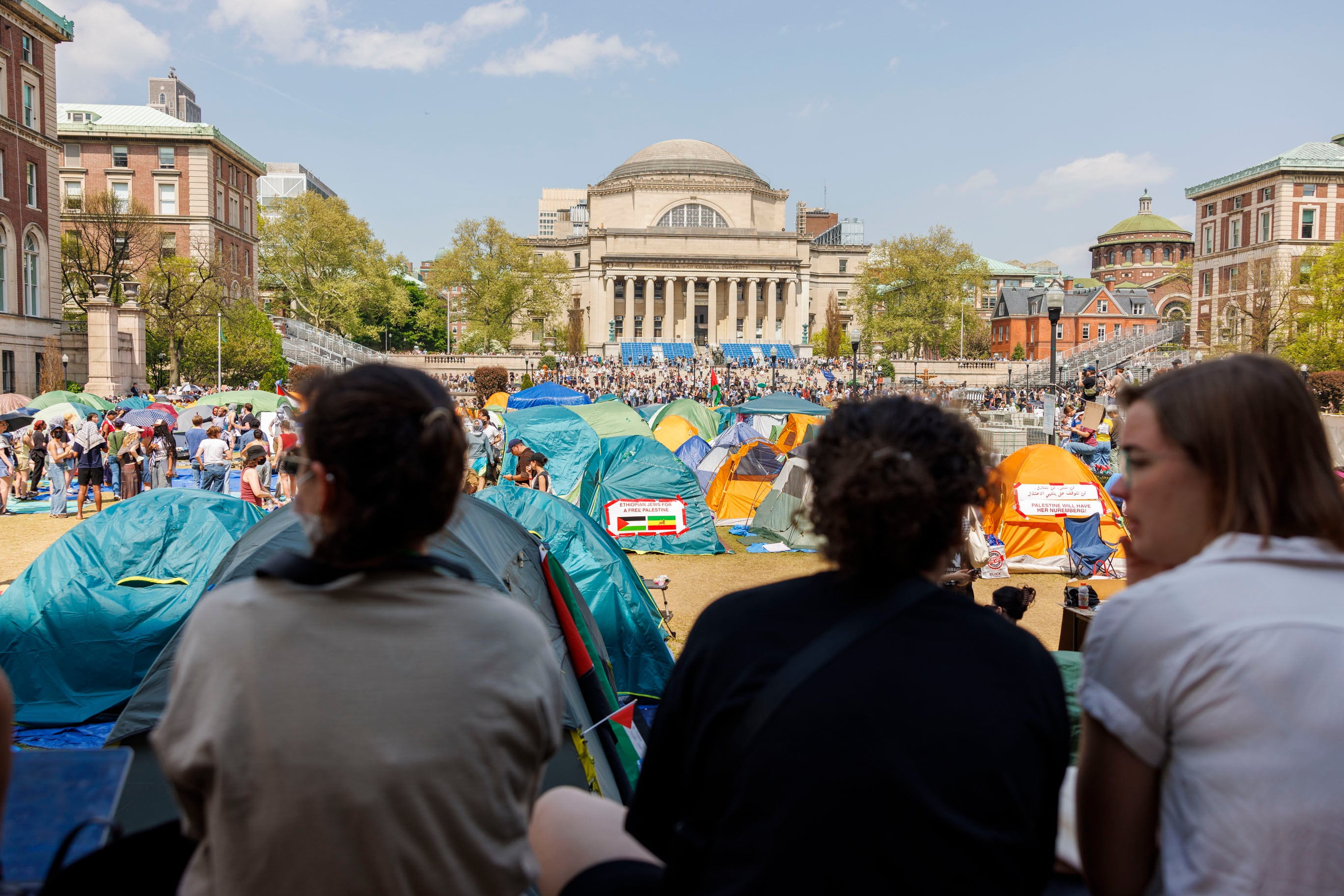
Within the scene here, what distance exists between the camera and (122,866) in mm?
1734

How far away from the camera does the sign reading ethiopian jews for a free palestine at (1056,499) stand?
12.1m

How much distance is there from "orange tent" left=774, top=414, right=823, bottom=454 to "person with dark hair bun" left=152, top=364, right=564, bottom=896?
52.8 ft

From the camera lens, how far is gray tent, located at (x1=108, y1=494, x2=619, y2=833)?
4453mm

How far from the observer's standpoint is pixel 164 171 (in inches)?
2095

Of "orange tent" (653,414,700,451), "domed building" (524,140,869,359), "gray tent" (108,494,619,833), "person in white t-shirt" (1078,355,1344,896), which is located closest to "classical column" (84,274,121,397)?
"orange tent" (653,414,700,451)

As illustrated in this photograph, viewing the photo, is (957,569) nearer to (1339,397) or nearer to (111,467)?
(111,467)

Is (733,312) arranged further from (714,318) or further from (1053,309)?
(1053,309)

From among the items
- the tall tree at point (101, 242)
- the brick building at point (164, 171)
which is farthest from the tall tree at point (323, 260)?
the tall tree at point (101, 242)

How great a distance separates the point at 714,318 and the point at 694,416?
65087 mm

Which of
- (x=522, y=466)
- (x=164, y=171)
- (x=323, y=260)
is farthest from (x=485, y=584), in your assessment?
(x=323, y=260)

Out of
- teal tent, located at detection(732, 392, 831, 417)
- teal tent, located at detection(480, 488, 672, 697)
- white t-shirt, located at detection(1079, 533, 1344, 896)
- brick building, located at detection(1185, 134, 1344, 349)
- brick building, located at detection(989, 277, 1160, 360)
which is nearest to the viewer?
white t-shirt, located at detection(1079, 533, 1344, 896)

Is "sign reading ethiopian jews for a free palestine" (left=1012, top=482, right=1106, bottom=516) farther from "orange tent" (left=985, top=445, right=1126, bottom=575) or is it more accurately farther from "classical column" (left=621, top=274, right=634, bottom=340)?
"classical column" (left=621, top=274, right=634, bottom=340)

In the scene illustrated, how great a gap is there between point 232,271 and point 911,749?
59.8 m

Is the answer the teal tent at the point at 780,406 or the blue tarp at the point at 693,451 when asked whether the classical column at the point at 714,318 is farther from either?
the blue tarp at the point at 693,451
